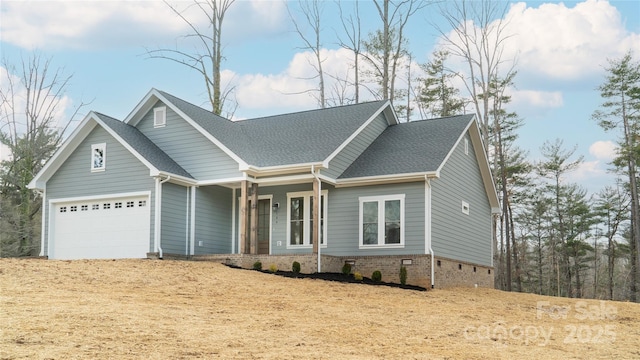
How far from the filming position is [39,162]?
34750 mm

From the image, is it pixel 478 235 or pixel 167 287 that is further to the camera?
→ pixel 478 235

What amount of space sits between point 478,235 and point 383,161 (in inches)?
217

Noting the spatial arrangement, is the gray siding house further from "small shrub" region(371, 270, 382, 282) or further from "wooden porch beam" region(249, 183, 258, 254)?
"small shrub" region(371, 270, 382, 282)

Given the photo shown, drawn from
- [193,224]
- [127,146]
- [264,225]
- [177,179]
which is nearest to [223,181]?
[177,179]

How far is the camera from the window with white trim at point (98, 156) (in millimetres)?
21688

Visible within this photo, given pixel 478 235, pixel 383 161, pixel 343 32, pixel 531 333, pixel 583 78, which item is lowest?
pixel 531 333

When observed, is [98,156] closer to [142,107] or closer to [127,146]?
[127,146]

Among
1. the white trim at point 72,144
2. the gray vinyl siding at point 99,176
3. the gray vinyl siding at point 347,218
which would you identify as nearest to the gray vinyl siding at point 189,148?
the gray vinyl siding at point 99,176

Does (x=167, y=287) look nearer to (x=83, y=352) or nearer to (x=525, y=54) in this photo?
(x=83, y=352)

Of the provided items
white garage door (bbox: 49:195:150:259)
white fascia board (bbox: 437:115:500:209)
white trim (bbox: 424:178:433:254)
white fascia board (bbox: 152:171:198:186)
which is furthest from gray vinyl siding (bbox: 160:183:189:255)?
white fascia board (bbox: 437:115:500:209)

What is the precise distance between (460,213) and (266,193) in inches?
261

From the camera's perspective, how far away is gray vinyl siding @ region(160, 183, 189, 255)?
20.4m

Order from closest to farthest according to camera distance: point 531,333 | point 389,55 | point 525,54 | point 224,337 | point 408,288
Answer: point 224,337
point 531,333
point 408,288
point 525,54
point 389,55

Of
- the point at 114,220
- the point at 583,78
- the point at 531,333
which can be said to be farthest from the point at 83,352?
the point at 583,78
